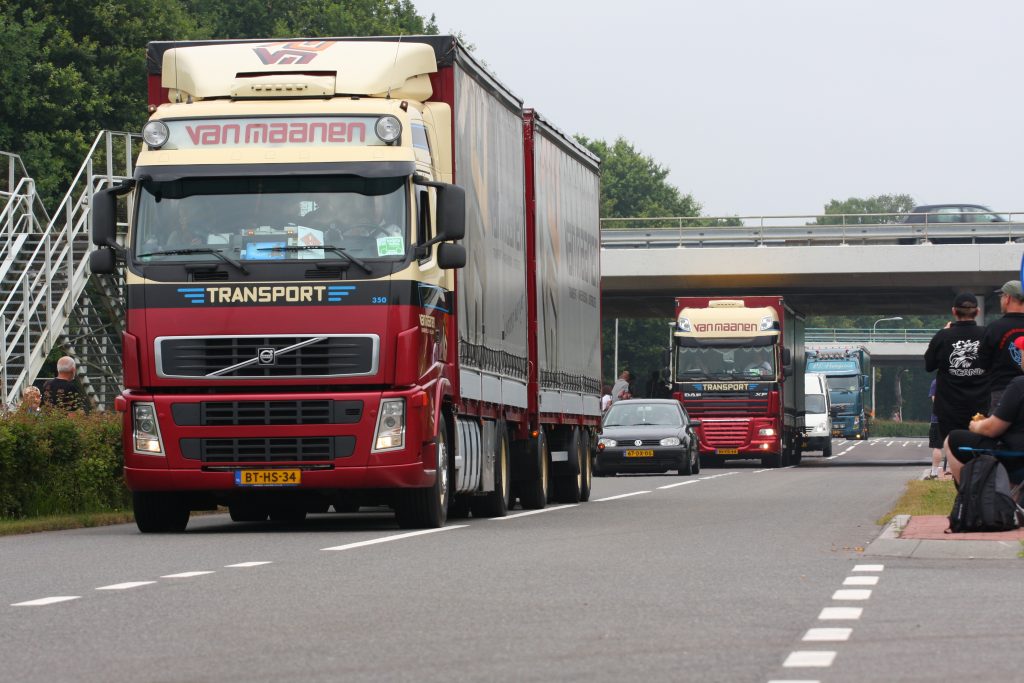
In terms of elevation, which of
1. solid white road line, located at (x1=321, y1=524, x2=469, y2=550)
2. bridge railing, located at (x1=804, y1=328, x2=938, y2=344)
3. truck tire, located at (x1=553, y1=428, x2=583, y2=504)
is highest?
bridge railing, located at (x1=804, y1=328, x2=938, y2=344)

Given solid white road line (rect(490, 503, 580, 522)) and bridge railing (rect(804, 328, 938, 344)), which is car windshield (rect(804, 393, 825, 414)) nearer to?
solid white road line (rect(490, 503, 580, 522))

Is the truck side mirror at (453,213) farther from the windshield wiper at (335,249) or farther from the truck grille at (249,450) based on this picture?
the truck grille at (249,450)

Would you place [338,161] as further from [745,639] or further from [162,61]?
[745,639]

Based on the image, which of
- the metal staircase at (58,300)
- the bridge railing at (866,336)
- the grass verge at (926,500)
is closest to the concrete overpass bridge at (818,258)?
the metal staircase at (58,300)

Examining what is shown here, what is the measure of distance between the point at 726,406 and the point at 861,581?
3476cm

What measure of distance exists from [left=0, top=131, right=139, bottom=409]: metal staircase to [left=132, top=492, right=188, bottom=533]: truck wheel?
10074 millimetres

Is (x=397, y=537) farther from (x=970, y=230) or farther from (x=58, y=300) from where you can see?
(x=970, y=230)

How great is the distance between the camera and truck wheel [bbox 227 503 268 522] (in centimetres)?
1994

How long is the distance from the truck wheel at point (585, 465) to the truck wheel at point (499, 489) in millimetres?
4344

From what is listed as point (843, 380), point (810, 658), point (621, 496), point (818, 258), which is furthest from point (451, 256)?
point (843, 380)

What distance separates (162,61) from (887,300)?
51.2m

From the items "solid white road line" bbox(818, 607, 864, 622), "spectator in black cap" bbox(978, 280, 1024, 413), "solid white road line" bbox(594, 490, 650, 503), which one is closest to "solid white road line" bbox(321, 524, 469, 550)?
"spectator in black cap" bbox(978, 280, 1024, 413)

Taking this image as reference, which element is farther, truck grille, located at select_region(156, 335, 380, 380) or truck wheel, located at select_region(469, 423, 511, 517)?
truck wheel, located at select_region(469, 423, 511, 517)

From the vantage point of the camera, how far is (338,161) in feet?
56.4
